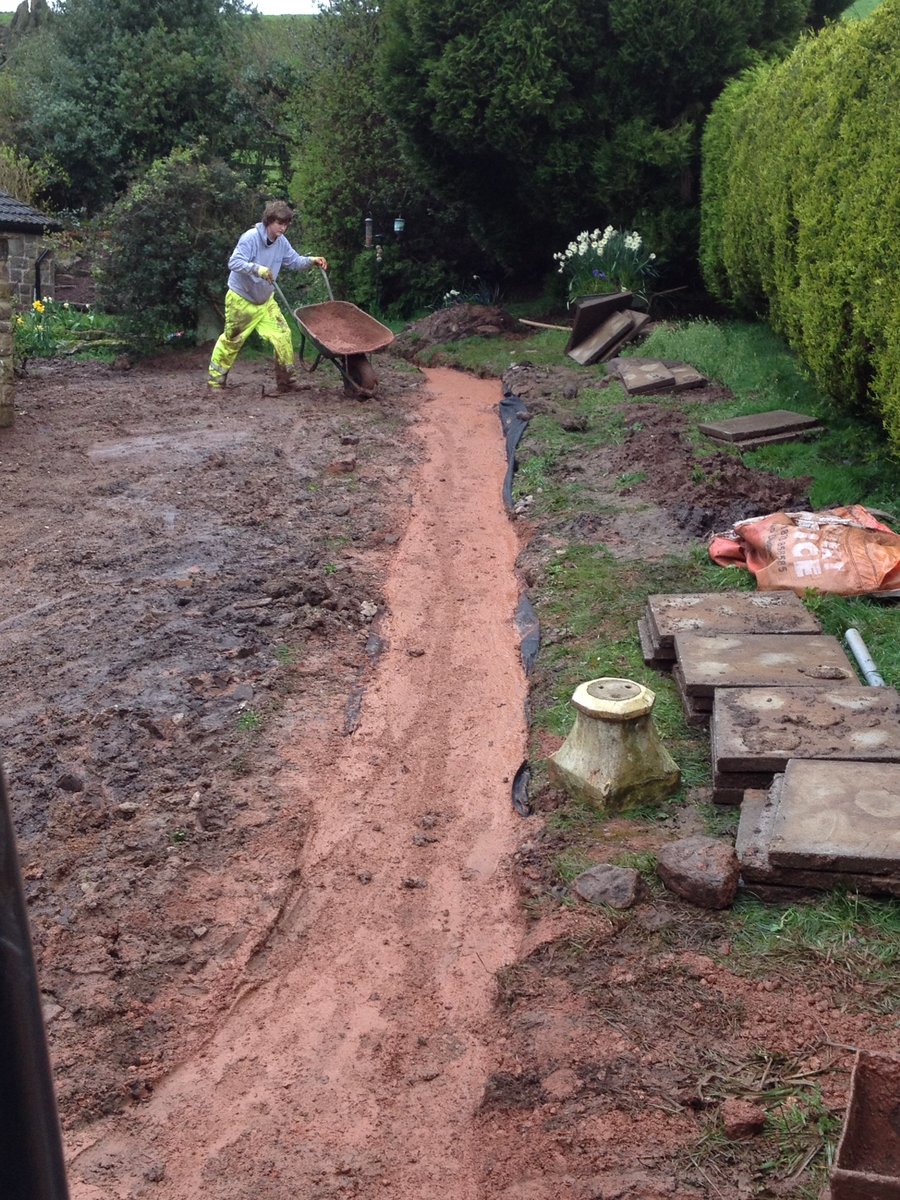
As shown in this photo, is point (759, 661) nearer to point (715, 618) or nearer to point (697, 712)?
point (697, 712)

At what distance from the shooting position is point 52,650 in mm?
6148

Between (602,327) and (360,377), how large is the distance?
3426mm

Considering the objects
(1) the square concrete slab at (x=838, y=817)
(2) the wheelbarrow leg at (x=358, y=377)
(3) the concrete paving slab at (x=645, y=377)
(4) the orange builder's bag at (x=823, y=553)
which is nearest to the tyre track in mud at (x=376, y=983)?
(1) the square concrete slab at (x=838, y=817)

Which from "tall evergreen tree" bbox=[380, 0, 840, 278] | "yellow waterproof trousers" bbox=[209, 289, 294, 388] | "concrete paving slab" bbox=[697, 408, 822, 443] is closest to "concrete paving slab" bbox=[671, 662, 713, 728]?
"concrete paving slab" bbox=[697, 408, 822, 443]

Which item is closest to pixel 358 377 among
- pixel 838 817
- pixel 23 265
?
pixel 23 265

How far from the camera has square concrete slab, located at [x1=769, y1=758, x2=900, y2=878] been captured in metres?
3.78

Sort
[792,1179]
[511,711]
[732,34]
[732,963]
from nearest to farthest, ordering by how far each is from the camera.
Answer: [792,1179] → [732,963] → [511,711] → [732,34]

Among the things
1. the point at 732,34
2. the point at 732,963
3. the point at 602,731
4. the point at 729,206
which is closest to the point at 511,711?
the point at 602,731

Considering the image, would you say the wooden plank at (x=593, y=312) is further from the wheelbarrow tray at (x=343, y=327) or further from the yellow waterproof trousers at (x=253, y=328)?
the yellow waterproof trousers at (x=253, y=328)

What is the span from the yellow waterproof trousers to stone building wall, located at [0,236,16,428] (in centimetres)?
221

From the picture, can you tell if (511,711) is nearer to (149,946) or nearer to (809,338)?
(149,946)

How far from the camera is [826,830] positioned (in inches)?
153

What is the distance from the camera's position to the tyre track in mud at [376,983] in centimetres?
312

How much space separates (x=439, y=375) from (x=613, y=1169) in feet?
41.1
